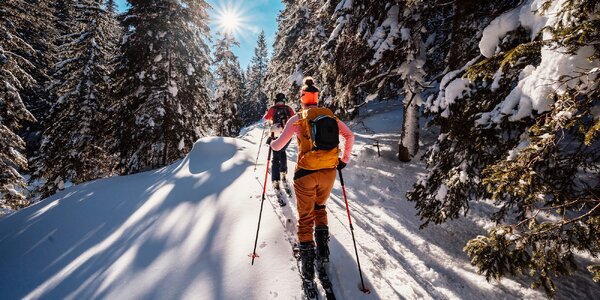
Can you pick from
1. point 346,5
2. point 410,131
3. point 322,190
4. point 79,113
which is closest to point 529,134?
point 322,190

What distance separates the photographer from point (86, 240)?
6270mm

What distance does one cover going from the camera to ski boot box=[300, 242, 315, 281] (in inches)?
152

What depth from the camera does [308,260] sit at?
3920 millimetres

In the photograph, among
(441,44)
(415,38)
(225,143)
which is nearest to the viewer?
(415,38)

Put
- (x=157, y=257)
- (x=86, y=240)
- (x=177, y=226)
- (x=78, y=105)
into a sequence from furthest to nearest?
(x=78, y=105) → (x=86, y=240) → (x=177, y=226) → (x=157, y=257)

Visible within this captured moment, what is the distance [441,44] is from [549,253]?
8.63 metres

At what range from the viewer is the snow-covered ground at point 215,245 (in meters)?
4.16

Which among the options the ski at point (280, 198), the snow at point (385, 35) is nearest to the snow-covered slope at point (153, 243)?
the ski at point (280, 198)

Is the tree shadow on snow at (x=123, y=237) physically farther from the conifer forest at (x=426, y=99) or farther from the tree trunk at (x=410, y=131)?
the tree trunk at (x=410, y=131)

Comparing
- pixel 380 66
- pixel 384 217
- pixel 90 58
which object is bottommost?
pixel 384 217

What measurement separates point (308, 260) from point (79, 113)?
19368 mm

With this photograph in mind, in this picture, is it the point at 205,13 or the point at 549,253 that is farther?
the point at 205,13

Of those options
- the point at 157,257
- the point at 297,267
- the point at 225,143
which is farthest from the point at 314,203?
the point at 225,143

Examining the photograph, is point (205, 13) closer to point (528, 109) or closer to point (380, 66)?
point (380, 66)
